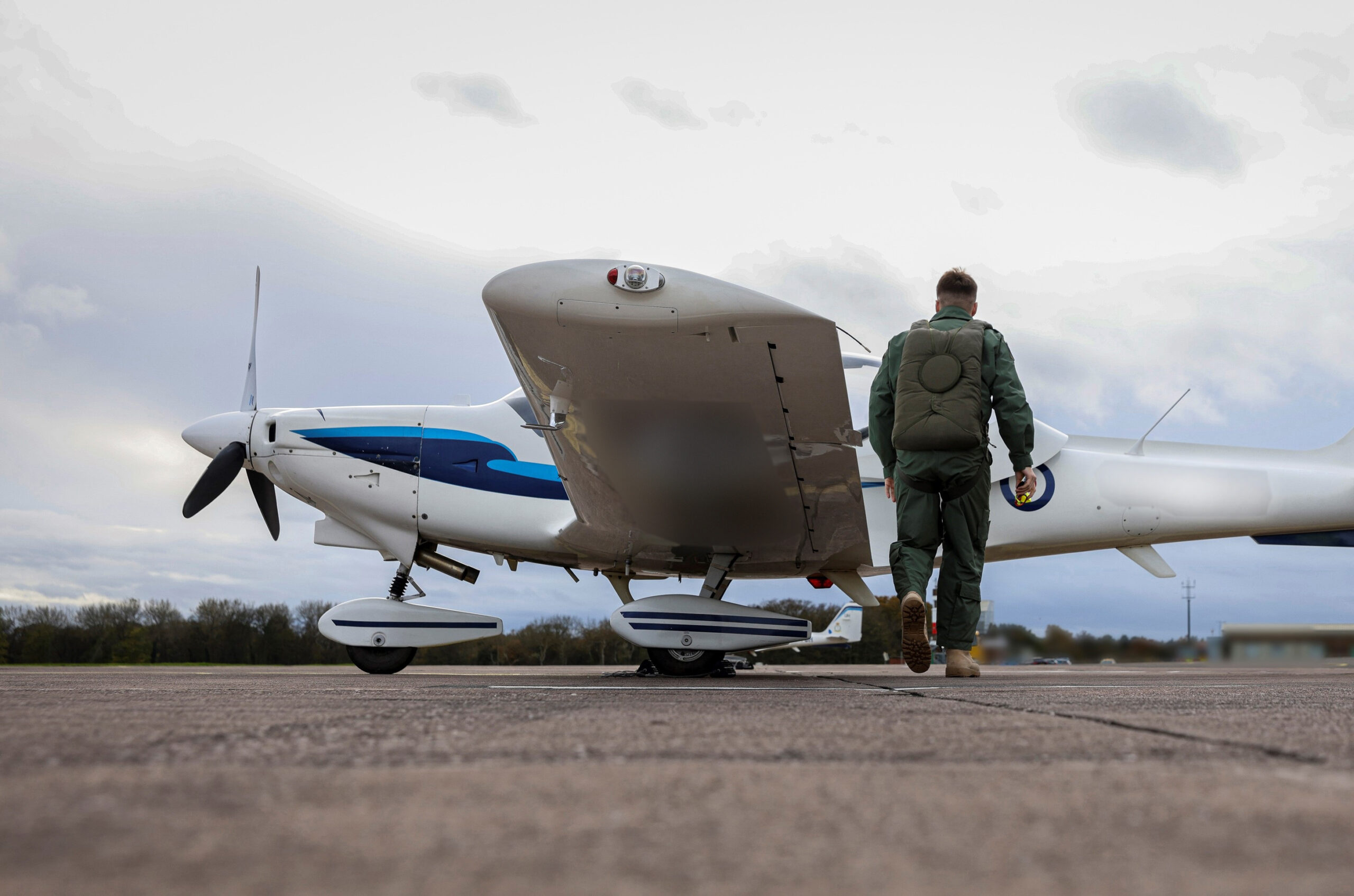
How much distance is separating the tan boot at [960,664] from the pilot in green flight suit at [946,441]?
0.23 feet

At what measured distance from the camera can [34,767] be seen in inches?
41.8

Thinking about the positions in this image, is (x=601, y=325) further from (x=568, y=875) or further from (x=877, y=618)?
(x=877, y=618)

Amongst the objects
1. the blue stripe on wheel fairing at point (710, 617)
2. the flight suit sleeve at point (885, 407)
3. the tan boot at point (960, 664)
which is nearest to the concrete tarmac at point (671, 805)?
the flight suit sleeve at point (885, 407)

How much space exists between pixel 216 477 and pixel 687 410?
4170 mm

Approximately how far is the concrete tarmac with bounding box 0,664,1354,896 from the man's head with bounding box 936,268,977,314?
2.69 metres

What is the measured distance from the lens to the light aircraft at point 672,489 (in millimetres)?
4207

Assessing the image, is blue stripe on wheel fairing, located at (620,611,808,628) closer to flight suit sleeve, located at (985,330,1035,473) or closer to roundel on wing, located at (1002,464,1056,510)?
roundel on wing, located at (1002,464,1056,510)

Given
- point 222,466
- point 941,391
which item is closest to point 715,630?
point 941,391

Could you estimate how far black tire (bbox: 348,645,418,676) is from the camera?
629cm

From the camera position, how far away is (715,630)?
5.36m

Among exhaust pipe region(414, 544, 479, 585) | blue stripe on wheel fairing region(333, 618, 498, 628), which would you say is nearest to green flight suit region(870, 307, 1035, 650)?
blue stripe on wheel fairing region(333, 618, 498, 628)

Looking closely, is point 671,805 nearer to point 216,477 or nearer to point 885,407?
point 885,407

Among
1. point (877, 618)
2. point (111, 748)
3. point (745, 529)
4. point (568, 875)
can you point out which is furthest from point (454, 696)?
point (877, 618)

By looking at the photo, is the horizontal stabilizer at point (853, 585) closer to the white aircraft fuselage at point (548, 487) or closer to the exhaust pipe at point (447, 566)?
the white aircraft fuselage at point (548, 487)
